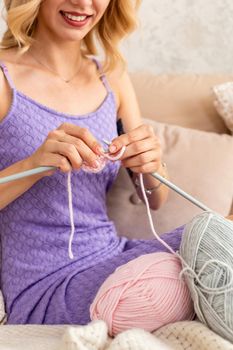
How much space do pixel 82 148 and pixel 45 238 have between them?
268 millimetres

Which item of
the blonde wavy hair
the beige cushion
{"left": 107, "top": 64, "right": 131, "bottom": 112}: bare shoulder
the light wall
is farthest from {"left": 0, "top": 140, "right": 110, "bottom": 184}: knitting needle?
the light wall

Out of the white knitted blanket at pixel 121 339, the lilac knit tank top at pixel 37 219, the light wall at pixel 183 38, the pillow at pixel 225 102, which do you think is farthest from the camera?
the light wall at pixel 183 38

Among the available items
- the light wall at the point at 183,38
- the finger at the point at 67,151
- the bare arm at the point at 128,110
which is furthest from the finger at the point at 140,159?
the light wall at the point at 183,38

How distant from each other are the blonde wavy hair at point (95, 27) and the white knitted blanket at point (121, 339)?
56 cm

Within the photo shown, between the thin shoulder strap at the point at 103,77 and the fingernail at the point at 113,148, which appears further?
the thin shoulder strap at the point at 103,77

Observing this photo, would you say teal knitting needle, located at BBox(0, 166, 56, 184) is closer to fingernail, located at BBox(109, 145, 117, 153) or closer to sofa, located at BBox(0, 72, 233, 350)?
fingernail, located at BBox(109, 145, 117, 153)

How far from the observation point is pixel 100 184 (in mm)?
1270

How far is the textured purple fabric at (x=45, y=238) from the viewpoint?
3.70 ft

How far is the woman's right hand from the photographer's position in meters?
0.98

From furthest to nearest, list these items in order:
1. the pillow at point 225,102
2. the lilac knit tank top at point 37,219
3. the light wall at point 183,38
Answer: the light wall at point 183,38 → the pillow at point 225,102 → the lilac knit tank top at point 37,219

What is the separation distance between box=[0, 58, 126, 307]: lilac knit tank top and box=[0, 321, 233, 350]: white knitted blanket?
18 cm

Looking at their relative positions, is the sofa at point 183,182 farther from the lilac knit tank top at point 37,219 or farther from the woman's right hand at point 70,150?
the woman's right hand at point 70,150

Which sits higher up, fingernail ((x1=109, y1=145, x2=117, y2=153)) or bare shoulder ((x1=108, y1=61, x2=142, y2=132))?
fingernail ((x1=109, y1=145, x2=117, y2=153))

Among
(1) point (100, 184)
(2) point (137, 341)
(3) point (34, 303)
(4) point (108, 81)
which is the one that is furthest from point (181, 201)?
(2) point (137, 341)
